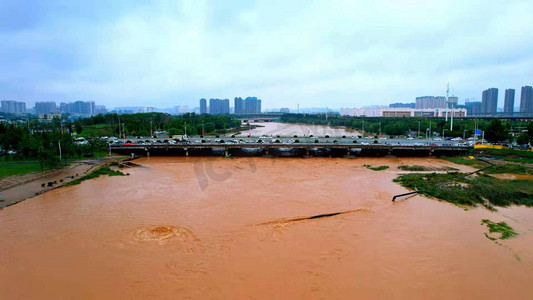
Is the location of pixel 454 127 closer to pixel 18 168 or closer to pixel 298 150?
pixel 298 150

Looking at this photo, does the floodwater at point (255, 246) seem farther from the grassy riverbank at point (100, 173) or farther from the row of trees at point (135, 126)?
the row of trees at point (135, 126)

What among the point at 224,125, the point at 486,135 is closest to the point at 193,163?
the point at 486,135

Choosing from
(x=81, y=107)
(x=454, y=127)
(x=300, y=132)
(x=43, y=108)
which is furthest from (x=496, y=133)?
(x=81, y=107)

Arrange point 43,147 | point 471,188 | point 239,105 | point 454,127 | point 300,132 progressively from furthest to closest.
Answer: point 239,105
point 300,132
point 454,127
point 43,147
point 471,188

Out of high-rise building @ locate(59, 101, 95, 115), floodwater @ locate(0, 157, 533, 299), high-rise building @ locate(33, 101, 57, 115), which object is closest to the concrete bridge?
floodwater @ locate(0, 157, 533, 299)

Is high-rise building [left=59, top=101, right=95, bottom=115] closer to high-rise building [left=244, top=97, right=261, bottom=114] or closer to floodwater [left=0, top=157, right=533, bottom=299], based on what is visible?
high-rise building [left=244, top=97, right=261, bottom=114]
